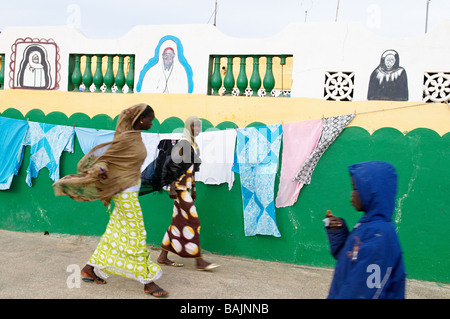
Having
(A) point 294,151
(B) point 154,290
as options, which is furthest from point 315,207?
(B) point 154,290

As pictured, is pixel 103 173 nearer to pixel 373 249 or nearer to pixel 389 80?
pixel 373 249

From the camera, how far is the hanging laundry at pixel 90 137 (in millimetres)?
5797

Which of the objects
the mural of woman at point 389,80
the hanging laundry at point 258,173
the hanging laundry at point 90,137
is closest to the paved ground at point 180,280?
the hanging laundry at point 258,173

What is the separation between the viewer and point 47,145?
6.00 m

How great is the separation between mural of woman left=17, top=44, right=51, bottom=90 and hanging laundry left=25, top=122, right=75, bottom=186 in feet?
1.75

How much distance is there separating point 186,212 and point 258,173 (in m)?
0.94

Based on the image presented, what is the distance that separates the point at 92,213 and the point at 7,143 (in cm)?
144

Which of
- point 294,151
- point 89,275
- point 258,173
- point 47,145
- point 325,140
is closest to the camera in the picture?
point 89,275

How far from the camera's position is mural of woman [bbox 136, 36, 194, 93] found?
560cm

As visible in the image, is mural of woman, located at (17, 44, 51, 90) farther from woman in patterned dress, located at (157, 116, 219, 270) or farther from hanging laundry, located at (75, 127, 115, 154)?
woman in patterned dress, located at (157, 116, 219, 270)

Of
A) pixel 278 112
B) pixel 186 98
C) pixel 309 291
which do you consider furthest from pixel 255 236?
pixel 186 98

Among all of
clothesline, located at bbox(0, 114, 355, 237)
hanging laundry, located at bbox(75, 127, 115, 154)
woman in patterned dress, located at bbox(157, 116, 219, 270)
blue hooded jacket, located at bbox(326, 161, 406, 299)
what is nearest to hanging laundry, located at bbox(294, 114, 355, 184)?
clothesline, located at bbox(0, 114, 355, 237)

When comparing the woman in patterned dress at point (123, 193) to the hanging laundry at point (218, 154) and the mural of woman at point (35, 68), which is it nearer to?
the hanging laundry at point (218, 154)

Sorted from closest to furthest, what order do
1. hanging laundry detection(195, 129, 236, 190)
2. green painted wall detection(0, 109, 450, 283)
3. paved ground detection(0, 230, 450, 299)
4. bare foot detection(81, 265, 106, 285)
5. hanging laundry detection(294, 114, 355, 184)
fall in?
paved ground detection(0, 230, 450, 299) < bare foot detection(81, 265, 106, 285) < green painted wall detection(0, 109, 450, 283) < hanging laundry detection(294, 114, 355, 184) < hanging laundry detection(195, 129, 236, 190)
